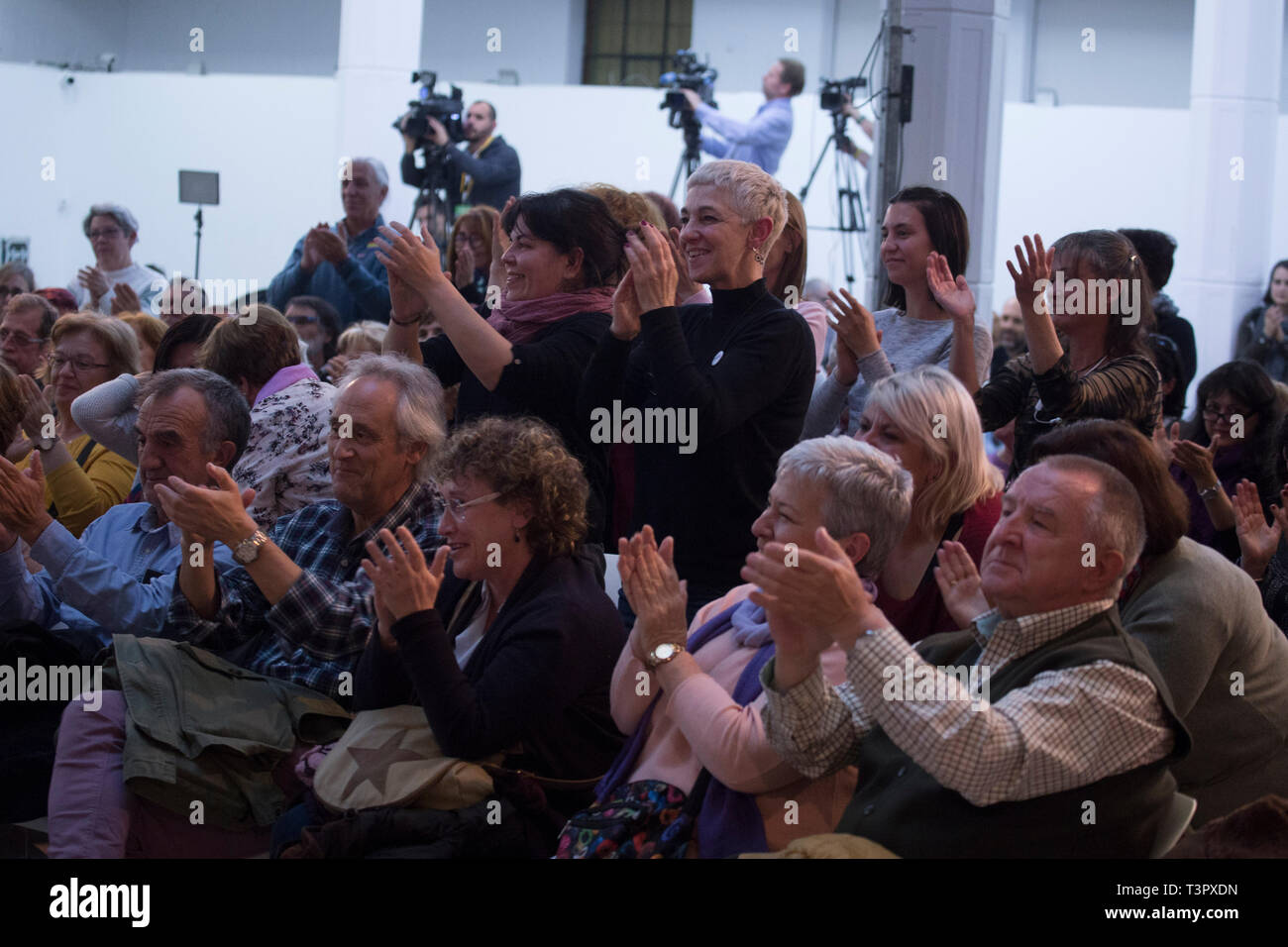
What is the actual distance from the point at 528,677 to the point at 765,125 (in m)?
5.37

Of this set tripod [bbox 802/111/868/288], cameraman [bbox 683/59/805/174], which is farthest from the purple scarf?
tripod [bbox 802/111/868/288]

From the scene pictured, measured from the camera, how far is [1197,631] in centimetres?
192

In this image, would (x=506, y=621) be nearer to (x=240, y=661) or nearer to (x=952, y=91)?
(x=240, y=661)

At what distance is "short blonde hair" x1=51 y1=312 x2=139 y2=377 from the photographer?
12.4 ft

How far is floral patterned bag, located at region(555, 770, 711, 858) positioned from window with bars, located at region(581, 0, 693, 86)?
8811 mm

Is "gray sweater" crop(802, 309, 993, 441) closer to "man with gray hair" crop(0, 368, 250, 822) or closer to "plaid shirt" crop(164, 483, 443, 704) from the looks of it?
"plaid shirt" crop(164, 483, 443, 704)

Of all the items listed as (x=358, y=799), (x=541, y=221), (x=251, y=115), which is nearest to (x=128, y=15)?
(x=251, y=115)

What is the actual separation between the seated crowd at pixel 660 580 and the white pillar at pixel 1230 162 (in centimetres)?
553

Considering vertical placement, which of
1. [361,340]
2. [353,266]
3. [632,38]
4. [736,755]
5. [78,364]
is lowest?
[736,755]

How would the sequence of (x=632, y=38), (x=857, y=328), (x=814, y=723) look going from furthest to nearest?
(x=632, y=38) < (x=857, y=328) < (x=814, y=723)

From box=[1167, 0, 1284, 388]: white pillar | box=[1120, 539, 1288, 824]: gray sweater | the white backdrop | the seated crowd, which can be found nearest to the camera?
the seated crowd

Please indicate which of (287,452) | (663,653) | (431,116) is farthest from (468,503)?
(431,116)

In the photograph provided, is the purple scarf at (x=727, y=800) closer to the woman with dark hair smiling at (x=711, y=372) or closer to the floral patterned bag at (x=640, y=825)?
the floral patterned bag at (x=640, y=825)
